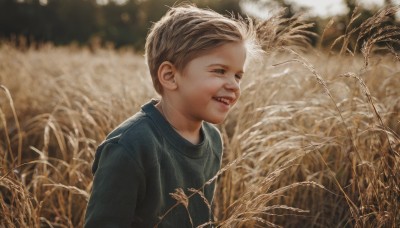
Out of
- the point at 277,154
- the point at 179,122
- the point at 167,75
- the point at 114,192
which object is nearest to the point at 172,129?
the point at 179,122

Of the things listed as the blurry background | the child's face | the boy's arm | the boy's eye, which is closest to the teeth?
the child's face

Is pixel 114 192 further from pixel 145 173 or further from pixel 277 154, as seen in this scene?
pixel 277 154

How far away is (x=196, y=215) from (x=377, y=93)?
198 centimetres

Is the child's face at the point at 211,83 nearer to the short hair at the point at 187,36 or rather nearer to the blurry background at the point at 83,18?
the short hair at the point at 187,36

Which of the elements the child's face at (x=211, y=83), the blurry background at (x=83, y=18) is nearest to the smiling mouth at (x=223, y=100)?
the child's face at (x=211, y=83)

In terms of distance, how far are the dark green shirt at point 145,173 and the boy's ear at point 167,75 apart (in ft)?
0.36

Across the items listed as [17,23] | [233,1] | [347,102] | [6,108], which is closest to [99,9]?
[17,23]

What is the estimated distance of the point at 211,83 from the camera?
1572mm

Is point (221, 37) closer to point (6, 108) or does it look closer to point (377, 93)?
point (377, 93)

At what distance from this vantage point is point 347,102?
255cm

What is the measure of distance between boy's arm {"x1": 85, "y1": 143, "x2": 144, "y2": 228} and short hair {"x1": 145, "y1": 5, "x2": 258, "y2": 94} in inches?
17.7

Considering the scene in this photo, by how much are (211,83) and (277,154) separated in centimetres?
82

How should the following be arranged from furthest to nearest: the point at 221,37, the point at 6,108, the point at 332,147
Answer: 1. the point at 6,108
2. the point at 332,147
3. the point at 221,37

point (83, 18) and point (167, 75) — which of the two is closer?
point (167, 75)
